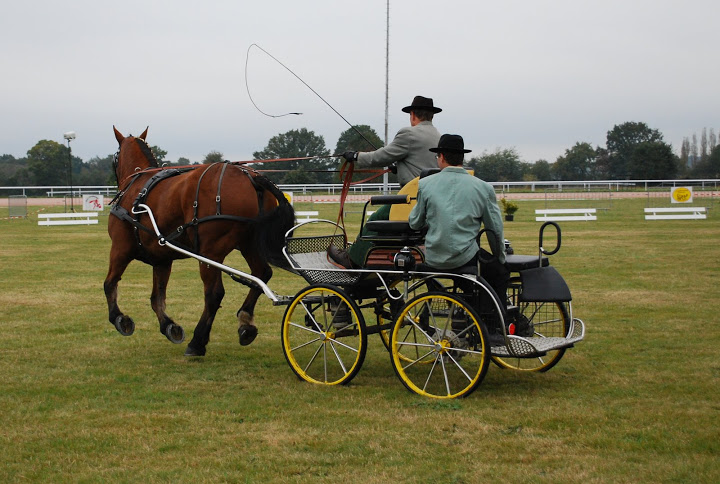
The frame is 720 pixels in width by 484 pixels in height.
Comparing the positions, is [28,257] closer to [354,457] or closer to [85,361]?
[85,361]

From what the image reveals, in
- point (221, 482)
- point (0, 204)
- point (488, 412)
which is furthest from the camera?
point (0, 204)

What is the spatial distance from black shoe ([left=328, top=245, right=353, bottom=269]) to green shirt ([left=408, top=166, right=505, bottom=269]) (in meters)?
1.07

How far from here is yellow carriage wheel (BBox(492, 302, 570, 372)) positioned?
6.91m

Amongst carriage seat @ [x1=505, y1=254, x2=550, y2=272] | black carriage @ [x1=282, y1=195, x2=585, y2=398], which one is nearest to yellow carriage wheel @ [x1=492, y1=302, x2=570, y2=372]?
black carriage @ [x1=282, y1=195, x2=585, y2=398]

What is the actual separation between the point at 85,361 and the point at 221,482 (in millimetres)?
3868

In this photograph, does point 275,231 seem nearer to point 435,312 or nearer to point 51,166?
point 435,312

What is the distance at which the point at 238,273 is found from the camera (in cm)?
745

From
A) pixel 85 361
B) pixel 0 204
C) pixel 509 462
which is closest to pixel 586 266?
pixel 85 361

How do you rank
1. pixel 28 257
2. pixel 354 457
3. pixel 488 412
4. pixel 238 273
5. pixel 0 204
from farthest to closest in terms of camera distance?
1. pixel 0 204
2. pixel 28 257
3. pixel 238 273
4. pixel 488 412
5. pixel 354 457

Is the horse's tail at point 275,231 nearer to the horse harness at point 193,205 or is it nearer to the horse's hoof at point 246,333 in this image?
the horse harness at point 193,205

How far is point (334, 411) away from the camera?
5945 mm

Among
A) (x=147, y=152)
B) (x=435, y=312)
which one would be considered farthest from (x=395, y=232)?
(x=147, y=152)

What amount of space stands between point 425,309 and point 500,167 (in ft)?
200

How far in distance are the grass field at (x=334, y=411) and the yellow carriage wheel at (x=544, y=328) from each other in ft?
0.47
